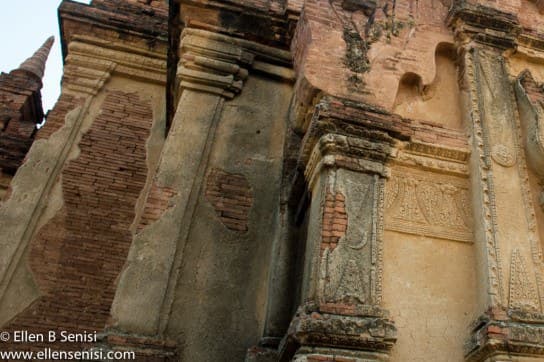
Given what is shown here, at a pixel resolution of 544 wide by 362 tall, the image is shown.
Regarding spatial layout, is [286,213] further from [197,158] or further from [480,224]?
[480,224]

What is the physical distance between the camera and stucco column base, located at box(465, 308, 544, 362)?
10.9 feet

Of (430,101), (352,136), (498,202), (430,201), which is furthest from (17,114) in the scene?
(498,202)

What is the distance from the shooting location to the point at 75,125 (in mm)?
7301

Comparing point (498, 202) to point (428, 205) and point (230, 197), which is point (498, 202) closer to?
point (428, 205)

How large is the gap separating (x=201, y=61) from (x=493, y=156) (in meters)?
3.40

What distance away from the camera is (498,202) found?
413 cm

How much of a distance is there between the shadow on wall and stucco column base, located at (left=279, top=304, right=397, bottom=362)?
2.13 meters

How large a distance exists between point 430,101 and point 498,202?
1.27 m

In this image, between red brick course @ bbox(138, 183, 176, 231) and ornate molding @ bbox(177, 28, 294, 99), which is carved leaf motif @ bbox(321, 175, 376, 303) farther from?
ornate molding @ bbox(177, 28, 294, 99)

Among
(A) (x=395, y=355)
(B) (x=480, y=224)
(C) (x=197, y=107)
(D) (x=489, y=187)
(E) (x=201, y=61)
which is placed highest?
(E) (x=201, y=61)

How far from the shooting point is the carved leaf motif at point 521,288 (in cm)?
363

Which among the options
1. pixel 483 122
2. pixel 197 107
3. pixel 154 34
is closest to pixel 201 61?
pixel 197 107

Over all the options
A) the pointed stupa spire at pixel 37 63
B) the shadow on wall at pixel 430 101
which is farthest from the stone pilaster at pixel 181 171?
the pointed stupa spire at pixel 37 63

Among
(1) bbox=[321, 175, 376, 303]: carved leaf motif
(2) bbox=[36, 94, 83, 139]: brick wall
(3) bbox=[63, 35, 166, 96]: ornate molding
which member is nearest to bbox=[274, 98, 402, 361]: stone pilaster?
(1) bbox=[321, 175, 376, 303]: carved leaf motif
